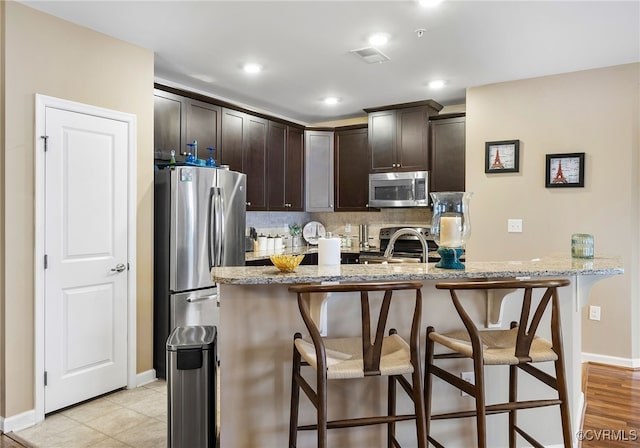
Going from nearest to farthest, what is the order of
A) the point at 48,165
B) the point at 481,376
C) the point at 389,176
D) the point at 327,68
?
the point at 481,376 < the point at 48,165 < the point at 327,68 < the point at 389,176

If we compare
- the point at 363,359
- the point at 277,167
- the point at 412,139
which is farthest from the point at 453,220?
the point at 277,167

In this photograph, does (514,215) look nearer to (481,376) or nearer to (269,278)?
(481,376)

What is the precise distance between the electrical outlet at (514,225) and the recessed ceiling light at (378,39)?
2.18 metres

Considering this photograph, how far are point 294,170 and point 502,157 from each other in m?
2.46

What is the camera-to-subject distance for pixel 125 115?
324 centimetres

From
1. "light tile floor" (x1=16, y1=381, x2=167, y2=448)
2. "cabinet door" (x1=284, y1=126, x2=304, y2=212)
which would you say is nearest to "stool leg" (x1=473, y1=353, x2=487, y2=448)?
"light tile floor" (x1=16, y1=381, x2=167, y2=448)

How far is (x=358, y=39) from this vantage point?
3.16 meters

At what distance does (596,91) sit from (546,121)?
0.45 meters

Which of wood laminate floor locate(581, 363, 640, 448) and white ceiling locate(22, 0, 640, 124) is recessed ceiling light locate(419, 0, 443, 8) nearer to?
white ceiling locate(22, 0, 640, 124)

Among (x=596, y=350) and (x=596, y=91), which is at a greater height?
(x=596, y=91)

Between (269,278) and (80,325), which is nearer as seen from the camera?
(269,278)

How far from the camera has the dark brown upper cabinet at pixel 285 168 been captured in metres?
5.11

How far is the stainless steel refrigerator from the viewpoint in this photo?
343cm

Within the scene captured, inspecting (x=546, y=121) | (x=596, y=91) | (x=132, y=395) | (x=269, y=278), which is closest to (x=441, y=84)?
(x=546, y=121)
